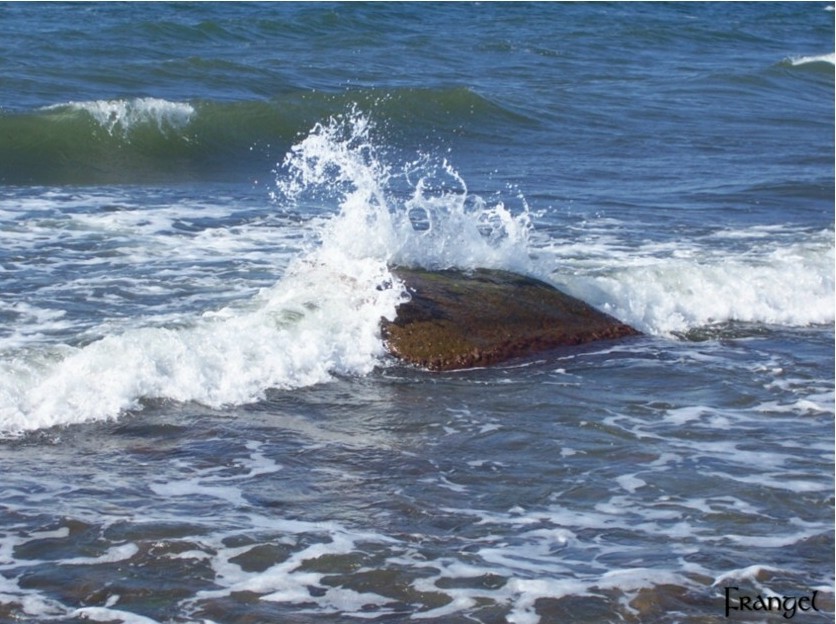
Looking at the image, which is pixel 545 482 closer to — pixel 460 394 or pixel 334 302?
pixel 460 394

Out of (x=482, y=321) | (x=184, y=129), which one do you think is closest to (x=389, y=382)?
(x=482, y=321)

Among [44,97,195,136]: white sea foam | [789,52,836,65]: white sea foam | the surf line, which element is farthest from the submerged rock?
[789,52,836,65]: white sea foam

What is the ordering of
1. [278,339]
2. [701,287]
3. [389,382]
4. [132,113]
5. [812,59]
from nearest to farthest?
[389,382]
[278,339]
[701,287]
[132,113]
[812,59]

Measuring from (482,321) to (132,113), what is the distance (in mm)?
9385

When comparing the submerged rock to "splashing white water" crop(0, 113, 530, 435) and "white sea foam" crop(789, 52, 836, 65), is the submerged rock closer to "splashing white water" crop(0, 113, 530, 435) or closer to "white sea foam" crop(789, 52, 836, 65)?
"splashing white water" crop(0, 113, 530, 435)

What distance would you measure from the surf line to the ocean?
0.01 metres

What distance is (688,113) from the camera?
18.6 m

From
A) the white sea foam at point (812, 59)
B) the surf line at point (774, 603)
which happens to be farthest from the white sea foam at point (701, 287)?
the white sea foam at point (812, 59)

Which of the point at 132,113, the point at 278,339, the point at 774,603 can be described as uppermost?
the point at 132,113

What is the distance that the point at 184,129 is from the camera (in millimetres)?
16000

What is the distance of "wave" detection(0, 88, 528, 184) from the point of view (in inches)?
560

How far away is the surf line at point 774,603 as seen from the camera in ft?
15.9

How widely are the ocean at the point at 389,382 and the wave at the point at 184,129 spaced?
6 centimetres

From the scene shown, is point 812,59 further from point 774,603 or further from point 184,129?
point 774,603
